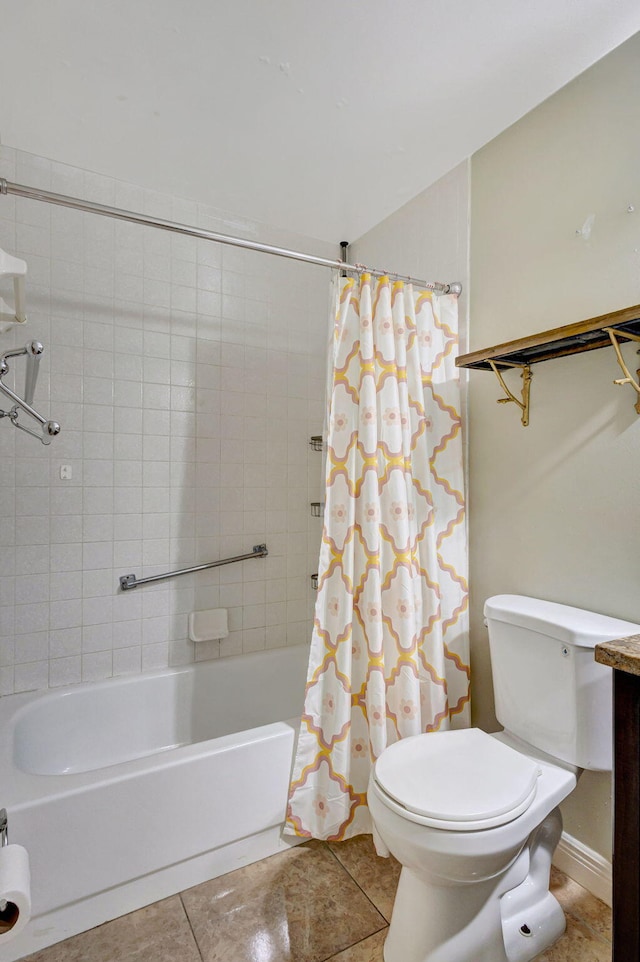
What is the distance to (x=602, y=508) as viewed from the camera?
148cm

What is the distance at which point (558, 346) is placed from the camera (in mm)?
1525

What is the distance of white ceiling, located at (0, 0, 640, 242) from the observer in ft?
4.43

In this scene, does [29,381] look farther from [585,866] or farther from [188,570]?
[585,866]

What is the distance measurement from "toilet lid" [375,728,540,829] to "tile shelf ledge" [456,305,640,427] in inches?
40.7

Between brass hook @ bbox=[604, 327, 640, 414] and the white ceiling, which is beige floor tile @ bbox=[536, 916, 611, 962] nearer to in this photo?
brass hook @ bbox=[604, 327, 640, 414]

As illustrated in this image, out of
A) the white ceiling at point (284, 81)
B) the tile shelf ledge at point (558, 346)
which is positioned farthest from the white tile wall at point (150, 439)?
the tile shelf ledge at point (558, 346)

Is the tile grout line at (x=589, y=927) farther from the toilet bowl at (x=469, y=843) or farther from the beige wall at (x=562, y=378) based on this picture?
the beige wall at (x=562, y=378)

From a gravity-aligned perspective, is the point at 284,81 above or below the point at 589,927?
above

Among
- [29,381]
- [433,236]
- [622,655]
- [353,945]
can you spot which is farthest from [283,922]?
[433,236]

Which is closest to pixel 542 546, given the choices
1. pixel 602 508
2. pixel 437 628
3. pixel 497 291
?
pixel 602 508

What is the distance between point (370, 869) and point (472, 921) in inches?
18.8

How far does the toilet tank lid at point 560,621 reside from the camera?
4.29ft

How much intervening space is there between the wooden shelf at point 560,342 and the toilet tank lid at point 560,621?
79cm

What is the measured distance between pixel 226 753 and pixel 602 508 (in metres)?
1.40
